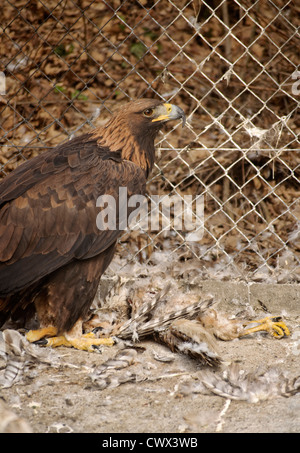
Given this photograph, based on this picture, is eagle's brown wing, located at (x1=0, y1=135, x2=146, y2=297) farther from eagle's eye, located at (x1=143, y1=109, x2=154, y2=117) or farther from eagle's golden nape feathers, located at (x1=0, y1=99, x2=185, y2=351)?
eagle's eye, located at (x1=143, y1=109, x2=154, y2=117)

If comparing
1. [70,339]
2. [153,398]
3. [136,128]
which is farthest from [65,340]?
[136,128]

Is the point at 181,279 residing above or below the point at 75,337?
below

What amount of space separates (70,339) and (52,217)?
75cm

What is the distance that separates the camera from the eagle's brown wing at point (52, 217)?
10.9ft

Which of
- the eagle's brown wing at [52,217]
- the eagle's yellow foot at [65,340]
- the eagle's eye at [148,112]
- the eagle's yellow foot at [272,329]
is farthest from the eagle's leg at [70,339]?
the eagle's eye at [148,112]

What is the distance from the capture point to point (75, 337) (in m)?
3.63

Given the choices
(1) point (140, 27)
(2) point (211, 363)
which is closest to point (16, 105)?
(1) point (140, 27)

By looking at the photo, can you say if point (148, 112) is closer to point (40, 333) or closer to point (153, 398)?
point (40, 333)

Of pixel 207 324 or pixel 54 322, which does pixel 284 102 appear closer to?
pixel 207 324

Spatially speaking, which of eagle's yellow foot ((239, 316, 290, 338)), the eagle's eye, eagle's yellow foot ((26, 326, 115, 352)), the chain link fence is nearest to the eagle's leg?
eagle's yellow foot ((26, 326, 115, 352))

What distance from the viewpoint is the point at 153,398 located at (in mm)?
2859

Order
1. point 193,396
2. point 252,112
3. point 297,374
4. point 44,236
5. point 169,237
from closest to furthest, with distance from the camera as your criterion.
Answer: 1. point 193,396
2. point 297,374
3. point 44,236
4. point 169,237
5. point 252,112

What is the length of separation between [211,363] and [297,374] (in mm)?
432

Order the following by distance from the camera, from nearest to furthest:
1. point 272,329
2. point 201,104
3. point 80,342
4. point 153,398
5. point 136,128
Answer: point 153,398, point 80,342, point 272,329, point 136,128, point 201,104
